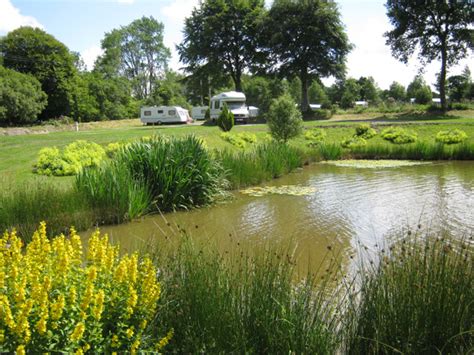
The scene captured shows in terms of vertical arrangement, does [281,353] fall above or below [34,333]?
below

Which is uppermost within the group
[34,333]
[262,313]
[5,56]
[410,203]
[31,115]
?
[5,56]

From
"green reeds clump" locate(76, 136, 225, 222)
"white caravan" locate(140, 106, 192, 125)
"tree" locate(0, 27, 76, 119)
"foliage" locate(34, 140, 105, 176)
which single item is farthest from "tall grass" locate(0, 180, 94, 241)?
"tree" locate(0, 27, 76, 119)

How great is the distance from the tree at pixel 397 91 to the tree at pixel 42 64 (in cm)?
6162

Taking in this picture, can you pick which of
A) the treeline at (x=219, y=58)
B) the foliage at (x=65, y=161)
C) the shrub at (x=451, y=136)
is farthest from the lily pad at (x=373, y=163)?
the treeline at (x=219, y=58)

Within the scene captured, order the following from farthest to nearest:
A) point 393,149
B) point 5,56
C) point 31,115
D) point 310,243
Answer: point 5,56 < point 31,115 < point 393,149 < point 310,243

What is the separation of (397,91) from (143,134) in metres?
73.4

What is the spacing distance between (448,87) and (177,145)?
5527 cm

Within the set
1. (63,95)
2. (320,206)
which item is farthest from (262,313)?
(63,95)

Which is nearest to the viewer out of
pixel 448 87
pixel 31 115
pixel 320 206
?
pixel 320 206

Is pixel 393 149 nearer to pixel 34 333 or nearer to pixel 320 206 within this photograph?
pixel 320 206

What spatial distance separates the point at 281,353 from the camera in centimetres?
296

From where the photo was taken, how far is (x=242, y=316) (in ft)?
10.3

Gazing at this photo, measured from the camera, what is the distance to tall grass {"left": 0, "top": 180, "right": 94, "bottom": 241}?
23.0 ft

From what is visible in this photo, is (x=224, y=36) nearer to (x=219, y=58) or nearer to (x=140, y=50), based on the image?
(x=219, y=58)
